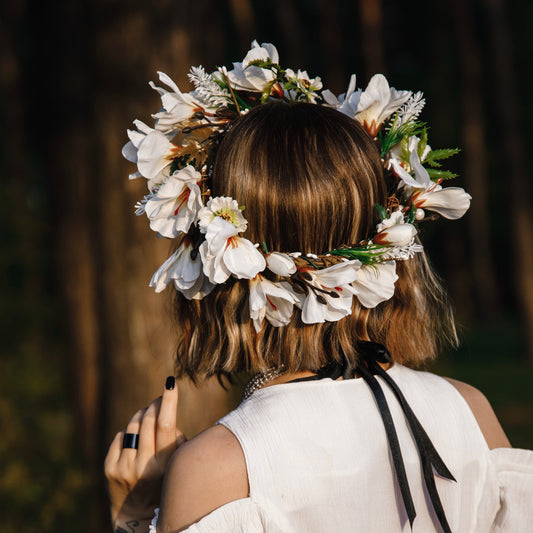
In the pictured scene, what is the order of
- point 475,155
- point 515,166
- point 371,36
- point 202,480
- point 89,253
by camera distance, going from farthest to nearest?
1. point 475,155
2. point 371,36
3. point 515,166
4. point 89,253
5. point 202,480

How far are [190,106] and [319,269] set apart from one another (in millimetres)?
591

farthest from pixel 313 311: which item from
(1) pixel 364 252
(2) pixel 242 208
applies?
(2) pixel 242 208

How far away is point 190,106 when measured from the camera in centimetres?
187

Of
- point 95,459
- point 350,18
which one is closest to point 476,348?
point 350,18

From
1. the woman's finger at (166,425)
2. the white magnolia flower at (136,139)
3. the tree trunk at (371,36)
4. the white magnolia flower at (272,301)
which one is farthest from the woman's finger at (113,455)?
the tree trunk at (371,36)

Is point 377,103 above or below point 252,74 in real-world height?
below

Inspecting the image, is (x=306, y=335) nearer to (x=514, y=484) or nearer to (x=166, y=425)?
(x=166, y=425)

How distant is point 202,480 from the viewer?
4.67ft

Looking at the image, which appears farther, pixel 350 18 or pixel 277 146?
pixel 350 18

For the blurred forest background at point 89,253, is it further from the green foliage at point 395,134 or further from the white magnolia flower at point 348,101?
the green foliage at point 395,134

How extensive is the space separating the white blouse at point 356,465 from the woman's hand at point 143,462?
8.2 inches

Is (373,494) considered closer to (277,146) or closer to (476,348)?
(277,146)

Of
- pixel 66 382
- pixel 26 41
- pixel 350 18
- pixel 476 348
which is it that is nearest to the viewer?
pixel 66 382

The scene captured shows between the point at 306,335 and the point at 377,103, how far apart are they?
25.9 inches
